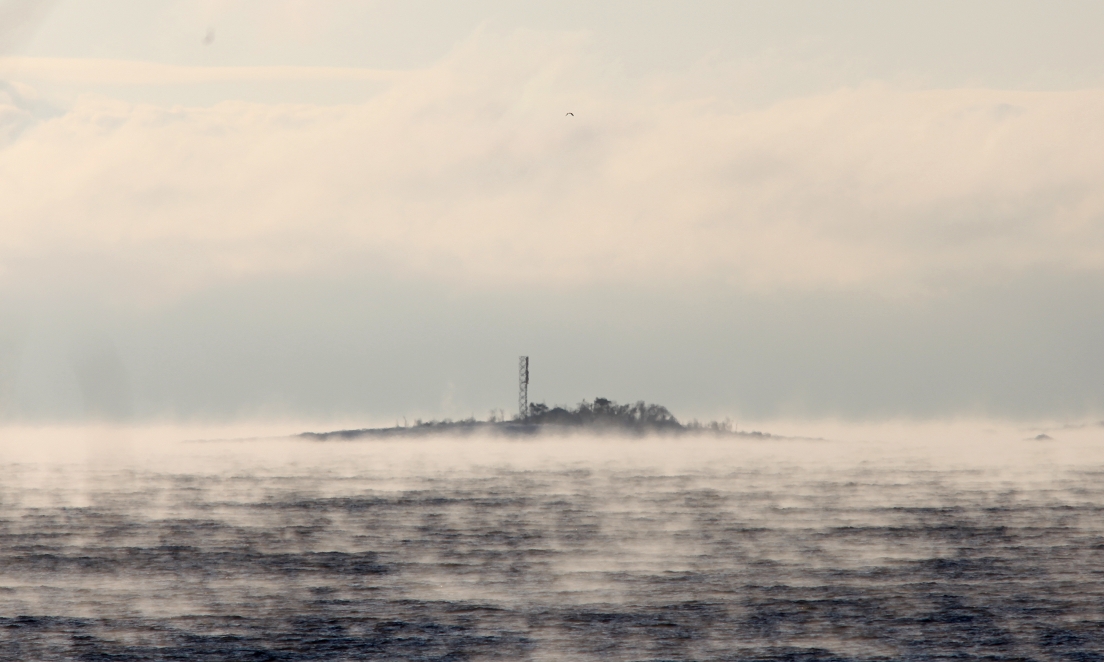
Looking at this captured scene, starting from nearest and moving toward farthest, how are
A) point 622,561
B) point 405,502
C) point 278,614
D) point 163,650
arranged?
1. point 163,650
2. point 278,614
3. point 622,561
4. point 405,502

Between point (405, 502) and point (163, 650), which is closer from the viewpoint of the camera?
point (163, 650)

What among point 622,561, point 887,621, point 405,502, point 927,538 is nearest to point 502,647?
point 887,621

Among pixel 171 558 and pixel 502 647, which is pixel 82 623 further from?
pixel 171 558

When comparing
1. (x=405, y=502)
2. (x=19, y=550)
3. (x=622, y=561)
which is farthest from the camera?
(x=405, y=502)

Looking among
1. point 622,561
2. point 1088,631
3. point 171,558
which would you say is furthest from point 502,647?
point 171,558

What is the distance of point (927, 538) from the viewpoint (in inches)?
3103

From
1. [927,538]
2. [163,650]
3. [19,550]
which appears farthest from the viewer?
[927,538]

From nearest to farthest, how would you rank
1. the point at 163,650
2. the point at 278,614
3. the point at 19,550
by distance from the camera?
the point at 163,650, the point at 278,614, the point at 19,550

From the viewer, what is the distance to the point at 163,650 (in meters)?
38.6

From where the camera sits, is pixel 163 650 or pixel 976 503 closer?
pixel 163 650

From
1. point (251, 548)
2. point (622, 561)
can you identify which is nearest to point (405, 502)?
point (251, 548)

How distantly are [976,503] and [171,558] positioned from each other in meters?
84.6

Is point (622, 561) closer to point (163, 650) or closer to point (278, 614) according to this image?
point (278, 614)

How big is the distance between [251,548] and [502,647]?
3468cm
